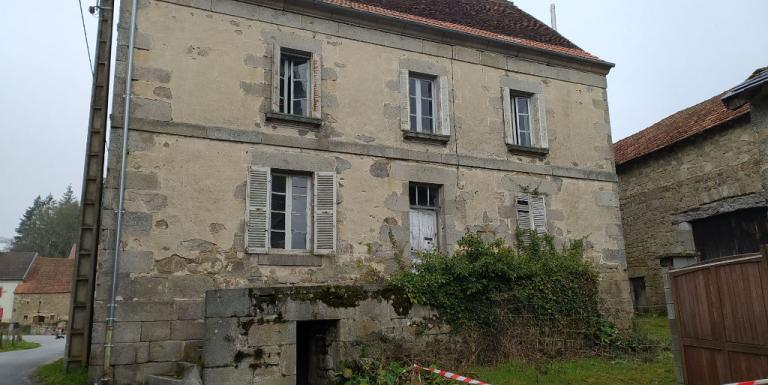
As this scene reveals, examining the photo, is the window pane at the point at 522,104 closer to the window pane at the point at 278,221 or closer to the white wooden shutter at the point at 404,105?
the white wooden shutter at the point at 404,105

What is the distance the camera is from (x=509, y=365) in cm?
862

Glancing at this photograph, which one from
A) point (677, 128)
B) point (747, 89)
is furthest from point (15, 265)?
point (747, 89)

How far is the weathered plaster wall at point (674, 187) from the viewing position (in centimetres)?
1398

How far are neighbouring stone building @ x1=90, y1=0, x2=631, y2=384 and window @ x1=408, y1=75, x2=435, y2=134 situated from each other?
35 millimetres

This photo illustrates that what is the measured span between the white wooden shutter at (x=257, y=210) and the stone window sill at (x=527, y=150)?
5332 millimetres

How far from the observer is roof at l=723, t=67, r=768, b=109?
25.2 ft

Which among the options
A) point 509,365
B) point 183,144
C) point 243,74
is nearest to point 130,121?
point 183,144

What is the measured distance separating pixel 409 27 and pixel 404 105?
168 centimetres

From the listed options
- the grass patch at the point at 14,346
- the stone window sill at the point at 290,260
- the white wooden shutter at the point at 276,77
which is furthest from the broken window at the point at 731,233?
the grass patch at the point at 14,346

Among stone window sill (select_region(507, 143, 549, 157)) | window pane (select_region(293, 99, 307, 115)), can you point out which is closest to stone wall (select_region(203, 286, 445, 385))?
window pane (select_region(293, 99, 307, 115))

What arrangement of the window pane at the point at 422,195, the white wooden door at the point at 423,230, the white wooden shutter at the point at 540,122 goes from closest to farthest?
1. the white wooden door at the point at 423,230
2. the window pane at the point at 422,195
3. the white wooden shutter at the point at 540,122

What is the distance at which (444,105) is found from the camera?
12070mm

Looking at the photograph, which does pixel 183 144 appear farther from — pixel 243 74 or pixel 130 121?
pixel 243 74

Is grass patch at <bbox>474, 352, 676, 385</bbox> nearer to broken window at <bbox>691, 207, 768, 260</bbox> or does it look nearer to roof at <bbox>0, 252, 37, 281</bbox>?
broken window at <bbox>691, 207, 768, 260</bbox>
